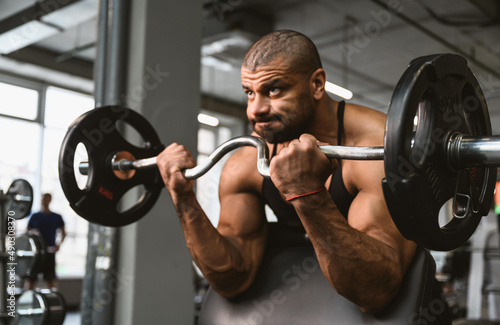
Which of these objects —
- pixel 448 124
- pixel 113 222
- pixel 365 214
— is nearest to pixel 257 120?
pixel 365 214

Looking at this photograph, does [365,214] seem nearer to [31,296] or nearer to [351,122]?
[351,122]

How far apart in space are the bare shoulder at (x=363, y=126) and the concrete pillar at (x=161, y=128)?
1618mm

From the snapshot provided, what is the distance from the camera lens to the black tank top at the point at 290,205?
142 cm

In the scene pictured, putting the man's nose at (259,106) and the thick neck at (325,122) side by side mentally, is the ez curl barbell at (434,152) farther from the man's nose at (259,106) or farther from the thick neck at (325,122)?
the thick neck at (325,122)

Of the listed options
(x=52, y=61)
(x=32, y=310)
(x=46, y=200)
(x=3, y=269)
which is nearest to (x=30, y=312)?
(x=32, y=310)

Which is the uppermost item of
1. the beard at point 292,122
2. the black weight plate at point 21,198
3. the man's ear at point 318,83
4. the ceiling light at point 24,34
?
the ceiling light at point 24,34

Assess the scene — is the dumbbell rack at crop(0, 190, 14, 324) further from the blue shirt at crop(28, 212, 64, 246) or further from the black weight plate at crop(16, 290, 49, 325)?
the blue shirt at crop(28, 212, 64, 246)

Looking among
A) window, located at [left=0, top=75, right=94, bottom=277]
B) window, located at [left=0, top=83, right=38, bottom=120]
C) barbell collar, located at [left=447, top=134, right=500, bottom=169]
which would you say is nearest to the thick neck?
barbell collar, located at [left=447, top=134, right=500, bottom=169]

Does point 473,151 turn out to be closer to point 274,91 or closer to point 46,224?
point 274,91

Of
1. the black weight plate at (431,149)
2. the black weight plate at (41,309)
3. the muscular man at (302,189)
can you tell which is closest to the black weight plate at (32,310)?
the black weight plate at (41,309)

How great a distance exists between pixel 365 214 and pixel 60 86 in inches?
288

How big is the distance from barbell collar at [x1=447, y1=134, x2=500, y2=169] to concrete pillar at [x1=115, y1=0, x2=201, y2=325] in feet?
6.92

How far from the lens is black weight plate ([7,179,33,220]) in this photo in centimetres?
193

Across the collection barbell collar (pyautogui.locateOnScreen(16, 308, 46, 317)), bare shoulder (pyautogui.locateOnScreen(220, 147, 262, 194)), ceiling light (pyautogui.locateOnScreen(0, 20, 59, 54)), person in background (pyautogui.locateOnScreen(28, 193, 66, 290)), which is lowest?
barbell collar (pyautogui.locateOnScreen(16, 308, 46, 317))
